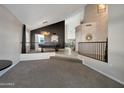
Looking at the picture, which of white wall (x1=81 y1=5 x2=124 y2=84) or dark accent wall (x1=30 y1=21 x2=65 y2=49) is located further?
dark accent wall (x1=30 y1=21 x2=65 y2=49)

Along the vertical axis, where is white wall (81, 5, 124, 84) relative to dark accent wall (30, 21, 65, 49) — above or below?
below

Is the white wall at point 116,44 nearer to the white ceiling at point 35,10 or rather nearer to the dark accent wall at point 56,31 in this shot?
the white ceiling at point 35,10

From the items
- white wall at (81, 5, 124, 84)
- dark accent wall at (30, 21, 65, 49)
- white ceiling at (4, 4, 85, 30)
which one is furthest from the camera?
dark accent wall at (30, 21, 65, 49)

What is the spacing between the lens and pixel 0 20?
3.57 meters

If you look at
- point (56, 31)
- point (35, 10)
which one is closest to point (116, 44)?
point (35, 10)

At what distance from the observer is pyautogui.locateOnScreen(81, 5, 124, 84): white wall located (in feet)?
9.84

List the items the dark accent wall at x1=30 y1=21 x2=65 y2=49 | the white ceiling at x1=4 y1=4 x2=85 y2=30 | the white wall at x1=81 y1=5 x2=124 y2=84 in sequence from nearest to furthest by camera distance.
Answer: the white wall at x1=81 y1=5 x2=124 y2=84 → the white ceiling at x1=4 y1=4 x2=85 y2=30 → the dark accent wall at x1=30 y1=21 x2=65 y2=49

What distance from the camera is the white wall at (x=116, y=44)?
118 inches

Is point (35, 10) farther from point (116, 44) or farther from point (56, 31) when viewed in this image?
point (56, 31)

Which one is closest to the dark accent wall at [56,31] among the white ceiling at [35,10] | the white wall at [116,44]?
the white ceiling at [35,10]

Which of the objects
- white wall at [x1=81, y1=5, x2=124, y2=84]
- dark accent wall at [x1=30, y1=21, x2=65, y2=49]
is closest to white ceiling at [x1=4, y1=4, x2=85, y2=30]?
white wall at [x1=81, y1=5, x2=124, y2=84]

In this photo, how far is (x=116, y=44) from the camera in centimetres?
320

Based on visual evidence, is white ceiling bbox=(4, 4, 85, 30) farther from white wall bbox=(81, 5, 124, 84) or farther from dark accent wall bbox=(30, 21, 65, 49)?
dark accent wall bbox=(30, 21, 65, 49)
